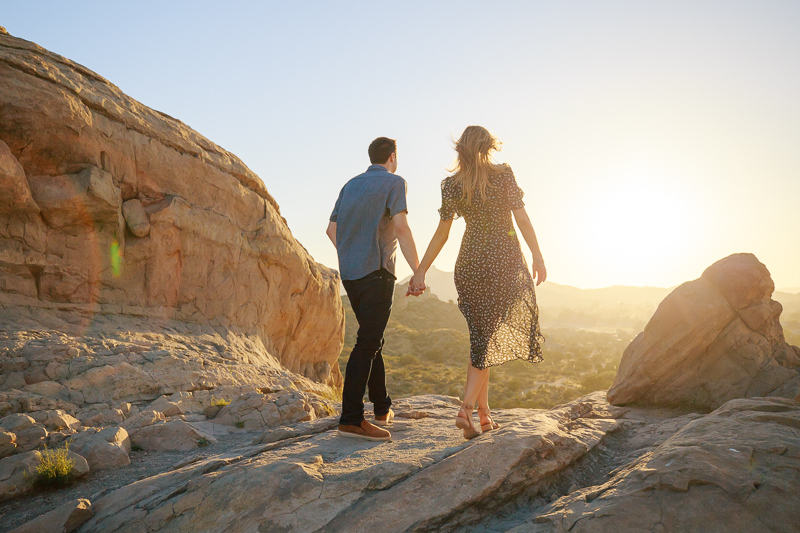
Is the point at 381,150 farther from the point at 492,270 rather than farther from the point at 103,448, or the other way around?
the point at 103,448

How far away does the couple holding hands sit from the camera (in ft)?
13.3

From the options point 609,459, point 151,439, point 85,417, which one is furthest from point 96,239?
point 609,459

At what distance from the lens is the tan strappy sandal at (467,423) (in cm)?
401

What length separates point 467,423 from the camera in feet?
13.2

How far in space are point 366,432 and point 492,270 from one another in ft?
5.41

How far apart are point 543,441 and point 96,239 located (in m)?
8.40

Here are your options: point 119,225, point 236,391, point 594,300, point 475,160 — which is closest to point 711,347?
point 475,160

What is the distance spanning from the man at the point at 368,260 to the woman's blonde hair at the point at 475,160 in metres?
0.52

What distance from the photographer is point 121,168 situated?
365 inches

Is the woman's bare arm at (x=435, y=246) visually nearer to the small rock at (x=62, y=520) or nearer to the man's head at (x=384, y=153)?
the man's head at (x=384, y=153)

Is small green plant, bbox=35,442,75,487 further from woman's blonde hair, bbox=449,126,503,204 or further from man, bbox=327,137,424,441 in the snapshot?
woman's blonde hair, bbox=449,126,503,204

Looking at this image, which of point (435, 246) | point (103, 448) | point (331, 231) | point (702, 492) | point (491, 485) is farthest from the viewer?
point (103, 448)

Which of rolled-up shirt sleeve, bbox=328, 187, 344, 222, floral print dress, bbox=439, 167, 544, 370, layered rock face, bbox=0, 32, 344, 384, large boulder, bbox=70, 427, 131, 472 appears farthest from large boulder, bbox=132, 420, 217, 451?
floral print dress, bbox=439, 167, 544, 370

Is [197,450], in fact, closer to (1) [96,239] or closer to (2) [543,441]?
(2) [543,441]
